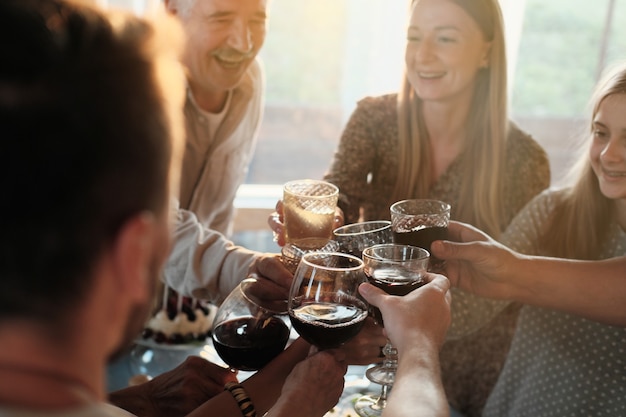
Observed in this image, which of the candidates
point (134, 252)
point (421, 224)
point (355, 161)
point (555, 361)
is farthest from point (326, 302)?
point (355, 161)

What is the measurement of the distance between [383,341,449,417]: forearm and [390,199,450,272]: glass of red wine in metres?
0.35

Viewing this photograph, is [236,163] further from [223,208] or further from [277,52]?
[277,52]

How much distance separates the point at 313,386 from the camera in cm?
125

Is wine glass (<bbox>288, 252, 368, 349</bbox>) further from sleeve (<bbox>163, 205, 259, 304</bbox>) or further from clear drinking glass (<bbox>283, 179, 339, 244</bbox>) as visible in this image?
sleeve (<bbox>163, 205, 259, 304</bbox>)

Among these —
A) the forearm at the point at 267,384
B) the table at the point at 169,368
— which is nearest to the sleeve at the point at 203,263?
the table at the point at 169,368

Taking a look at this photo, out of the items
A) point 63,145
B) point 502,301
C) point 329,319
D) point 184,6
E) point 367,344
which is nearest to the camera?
point 63,145

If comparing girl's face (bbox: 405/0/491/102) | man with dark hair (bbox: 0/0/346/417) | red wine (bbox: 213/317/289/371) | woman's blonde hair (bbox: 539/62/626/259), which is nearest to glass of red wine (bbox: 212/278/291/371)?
red wine (bbox: 213/317/289/371)

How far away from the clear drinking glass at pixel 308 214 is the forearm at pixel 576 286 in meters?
0.48

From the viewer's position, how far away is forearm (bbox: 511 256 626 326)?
162cm

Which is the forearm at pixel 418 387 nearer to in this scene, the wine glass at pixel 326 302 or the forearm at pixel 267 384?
the wine glass at pixel 326 302

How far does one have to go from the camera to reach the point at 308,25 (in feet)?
13.6

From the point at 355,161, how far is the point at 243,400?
105 cm

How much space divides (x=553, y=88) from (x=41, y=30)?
4.12 m

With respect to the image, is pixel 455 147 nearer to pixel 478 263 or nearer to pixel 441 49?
pixel 441 49
